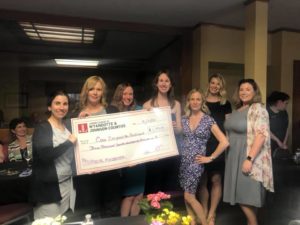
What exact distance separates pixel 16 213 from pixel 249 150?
1609 mm

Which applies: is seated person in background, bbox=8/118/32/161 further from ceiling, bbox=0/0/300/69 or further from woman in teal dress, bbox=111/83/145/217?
ceiling, bbox=0/0/300/69

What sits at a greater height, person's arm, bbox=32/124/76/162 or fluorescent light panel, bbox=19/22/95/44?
fluorescent light panel, bbox=19/22/95/44

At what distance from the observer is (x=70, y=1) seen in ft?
8.93

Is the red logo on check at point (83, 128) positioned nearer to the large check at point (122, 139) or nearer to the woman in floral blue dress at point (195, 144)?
the large check at point (122, 139)

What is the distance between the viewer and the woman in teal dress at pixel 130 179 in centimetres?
213

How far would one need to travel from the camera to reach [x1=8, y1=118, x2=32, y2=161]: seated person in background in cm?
211

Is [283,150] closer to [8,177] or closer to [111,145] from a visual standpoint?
[111,145]

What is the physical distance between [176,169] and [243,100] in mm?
694

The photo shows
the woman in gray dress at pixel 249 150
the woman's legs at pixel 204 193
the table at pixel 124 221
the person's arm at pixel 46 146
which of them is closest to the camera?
the table at pixel 124 221

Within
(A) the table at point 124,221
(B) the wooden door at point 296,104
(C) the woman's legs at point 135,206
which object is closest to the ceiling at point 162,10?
(B) the wooden door at point 296,104

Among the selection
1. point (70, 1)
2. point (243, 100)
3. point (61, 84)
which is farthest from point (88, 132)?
point (70, 1)

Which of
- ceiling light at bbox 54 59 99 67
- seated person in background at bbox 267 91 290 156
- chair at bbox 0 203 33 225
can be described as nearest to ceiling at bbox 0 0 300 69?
ceiling light at bbox 54 59 99 67

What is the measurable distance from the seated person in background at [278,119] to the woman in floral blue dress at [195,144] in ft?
3.65

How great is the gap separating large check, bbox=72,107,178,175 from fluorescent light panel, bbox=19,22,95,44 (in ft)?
5.20
